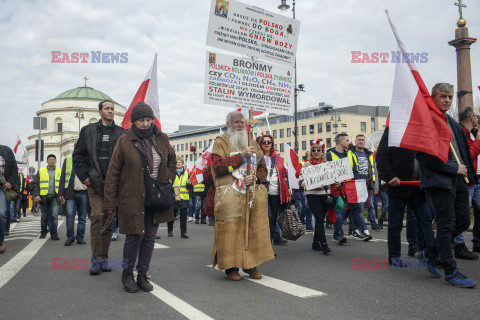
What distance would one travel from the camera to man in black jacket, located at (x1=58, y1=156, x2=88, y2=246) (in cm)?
857

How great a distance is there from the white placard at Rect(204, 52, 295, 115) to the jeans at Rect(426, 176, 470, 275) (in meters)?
2.38

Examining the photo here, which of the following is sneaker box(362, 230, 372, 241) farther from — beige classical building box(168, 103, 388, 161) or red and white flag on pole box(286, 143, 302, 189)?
beige classical building box(168, 103, 388, 161)

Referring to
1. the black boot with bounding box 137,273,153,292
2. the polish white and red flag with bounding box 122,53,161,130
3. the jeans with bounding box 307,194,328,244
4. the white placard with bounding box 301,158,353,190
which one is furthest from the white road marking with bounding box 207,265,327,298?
the polish white and red flag with bounding box 122,53,161,130

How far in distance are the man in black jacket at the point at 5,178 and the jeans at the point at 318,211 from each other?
16.5 ft

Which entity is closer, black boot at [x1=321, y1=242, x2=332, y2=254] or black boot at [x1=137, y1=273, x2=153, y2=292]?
black boot at [x1=137, y1=273, x2=153, y2=292]

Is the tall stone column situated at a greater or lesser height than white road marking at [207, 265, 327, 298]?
greater

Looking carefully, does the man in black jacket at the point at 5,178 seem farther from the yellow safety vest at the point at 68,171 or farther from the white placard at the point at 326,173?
the white placard at the point at 326,173

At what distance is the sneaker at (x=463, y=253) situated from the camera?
20.1 feet

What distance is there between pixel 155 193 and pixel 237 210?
1.00 m

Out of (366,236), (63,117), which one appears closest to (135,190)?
(366,236)

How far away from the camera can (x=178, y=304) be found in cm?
404

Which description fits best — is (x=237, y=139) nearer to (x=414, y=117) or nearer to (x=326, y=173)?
(x=414, y=117)

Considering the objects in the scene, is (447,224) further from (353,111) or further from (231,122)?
(353,111)

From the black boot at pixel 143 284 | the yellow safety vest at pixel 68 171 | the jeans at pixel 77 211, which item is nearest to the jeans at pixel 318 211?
the black boot at pixel 143 284
